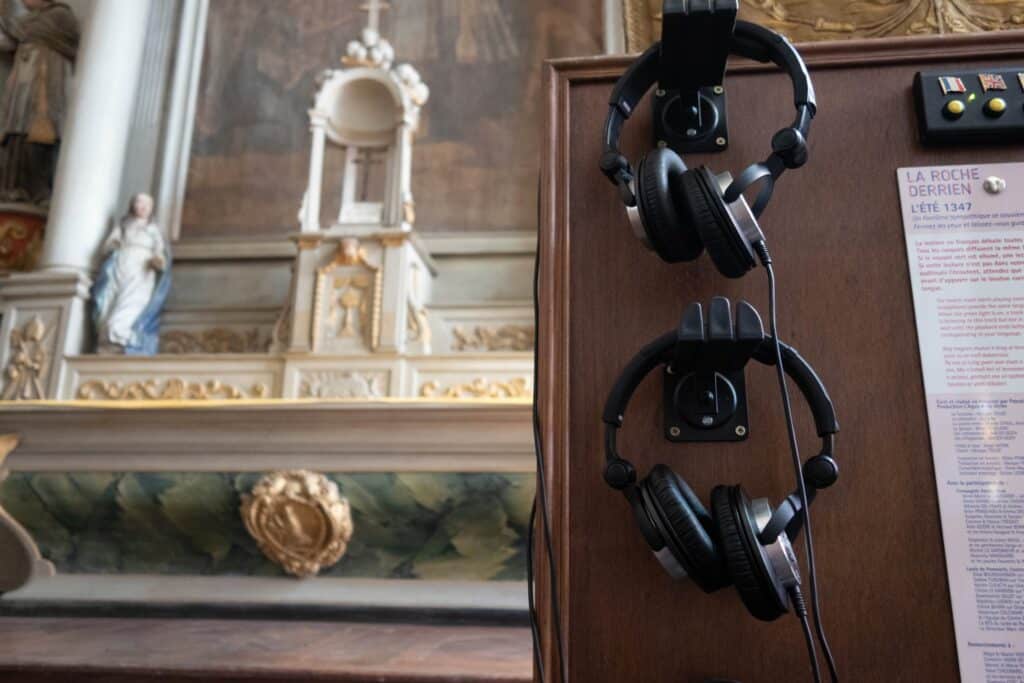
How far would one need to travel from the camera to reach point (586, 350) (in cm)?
69

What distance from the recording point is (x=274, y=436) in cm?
204

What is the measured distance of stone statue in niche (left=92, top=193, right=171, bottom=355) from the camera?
144 inches

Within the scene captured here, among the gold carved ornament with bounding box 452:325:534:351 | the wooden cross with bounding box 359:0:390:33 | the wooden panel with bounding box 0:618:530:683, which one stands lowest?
the wooden panel with bounding box 0:618:530:683

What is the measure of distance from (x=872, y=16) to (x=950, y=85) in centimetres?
318

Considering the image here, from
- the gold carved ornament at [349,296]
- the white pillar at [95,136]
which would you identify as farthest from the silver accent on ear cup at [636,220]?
the white pillar at [95,136]

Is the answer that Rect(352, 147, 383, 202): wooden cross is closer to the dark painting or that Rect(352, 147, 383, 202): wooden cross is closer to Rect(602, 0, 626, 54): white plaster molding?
the dark painting

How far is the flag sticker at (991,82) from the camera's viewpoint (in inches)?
26.9

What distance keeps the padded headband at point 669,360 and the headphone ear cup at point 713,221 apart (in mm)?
71

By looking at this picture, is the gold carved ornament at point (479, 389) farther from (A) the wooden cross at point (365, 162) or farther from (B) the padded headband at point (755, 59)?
(B) the padded headband at point (755, 59)

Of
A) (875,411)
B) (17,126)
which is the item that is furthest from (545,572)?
(17,126)

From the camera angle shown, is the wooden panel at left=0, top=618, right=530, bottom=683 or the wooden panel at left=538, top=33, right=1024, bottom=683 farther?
the wooden panel at left=0, top=618, right=530, bottom=683

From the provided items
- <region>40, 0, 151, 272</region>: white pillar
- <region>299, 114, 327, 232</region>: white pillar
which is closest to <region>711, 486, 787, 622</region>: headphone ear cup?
<region>299, 114, 327, 232</region>: white pillar

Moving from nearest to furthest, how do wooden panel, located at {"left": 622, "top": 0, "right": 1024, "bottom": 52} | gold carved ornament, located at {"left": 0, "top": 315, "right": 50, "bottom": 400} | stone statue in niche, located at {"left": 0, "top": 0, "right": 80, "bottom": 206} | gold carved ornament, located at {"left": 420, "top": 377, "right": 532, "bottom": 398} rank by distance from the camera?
gold carved ornament, located at {"left": 420, "top": 377, "right": 532, "bottom": 398}, wooden panel, located at {"left": 622, "top": 0, "right": 1024, "bottom": 52}, gold carved ornament, located at {"left": 0, "top": 315, "right": 50, "bottom": 400}, stone statue in niche, located at {"left": 0, "top": 0, "right": 80, "bottom": 206}

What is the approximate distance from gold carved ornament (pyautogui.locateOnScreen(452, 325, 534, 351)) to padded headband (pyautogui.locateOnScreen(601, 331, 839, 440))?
3.03m
